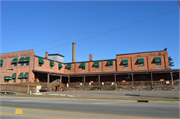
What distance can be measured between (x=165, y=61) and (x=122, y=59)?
10.4 m

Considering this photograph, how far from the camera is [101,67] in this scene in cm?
4231

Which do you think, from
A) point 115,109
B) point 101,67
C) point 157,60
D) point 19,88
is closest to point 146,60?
point 157,60

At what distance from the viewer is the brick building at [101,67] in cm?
3422

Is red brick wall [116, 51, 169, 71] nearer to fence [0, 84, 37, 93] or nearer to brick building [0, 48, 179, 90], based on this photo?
brick building [0, 48, 179, 90]

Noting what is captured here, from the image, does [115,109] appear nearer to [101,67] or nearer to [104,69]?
[104,69]

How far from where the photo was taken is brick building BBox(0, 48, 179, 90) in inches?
1347

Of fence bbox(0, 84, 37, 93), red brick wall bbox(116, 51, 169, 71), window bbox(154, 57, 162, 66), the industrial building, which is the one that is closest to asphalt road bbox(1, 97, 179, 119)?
fence bbox(0, 84, 37, 93)

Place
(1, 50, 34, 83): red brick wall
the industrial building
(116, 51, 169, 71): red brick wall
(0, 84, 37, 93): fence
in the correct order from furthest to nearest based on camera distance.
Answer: (116, 51, 169, 71): red brick wall < (1, 50, 34, 83): red brick wall < the industrial building < (0, 84, 37, 93): fence

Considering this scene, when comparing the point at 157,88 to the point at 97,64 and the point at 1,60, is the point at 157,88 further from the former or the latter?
the point at 1,60

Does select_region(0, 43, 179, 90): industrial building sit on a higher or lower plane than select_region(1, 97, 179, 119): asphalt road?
higher

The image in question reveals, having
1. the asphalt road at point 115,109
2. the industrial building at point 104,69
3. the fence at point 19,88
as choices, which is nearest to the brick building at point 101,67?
the industrial building at point 104,69

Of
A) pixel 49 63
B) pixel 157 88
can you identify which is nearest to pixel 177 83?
pixel 157 88

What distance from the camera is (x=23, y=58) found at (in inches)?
1401

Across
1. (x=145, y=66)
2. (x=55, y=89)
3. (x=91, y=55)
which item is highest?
(x=91, y=55)
